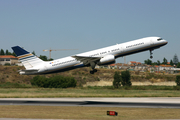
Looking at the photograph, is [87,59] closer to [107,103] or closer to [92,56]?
[92,56]

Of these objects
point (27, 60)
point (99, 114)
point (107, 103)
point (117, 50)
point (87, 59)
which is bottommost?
point (99, 114)

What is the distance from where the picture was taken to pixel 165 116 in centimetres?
2819

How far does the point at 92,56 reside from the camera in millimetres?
56156

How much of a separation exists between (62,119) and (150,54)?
34777 mm

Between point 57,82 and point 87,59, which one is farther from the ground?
point 87,59

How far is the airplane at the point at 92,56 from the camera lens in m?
53.7

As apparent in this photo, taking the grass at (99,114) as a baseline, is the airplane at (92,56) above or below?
above

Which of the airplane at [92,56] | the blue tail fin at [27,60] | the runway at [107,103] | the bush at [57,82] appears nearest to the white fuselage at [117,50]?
the airplane at [92,56]

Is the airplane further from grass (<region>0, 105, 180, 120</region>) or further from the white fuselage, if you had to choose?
grass (<region>0, 105, 180, 120</region>)

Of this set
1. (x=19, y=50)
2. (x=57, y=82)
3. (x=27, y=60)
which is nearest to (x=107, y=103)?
(x=27, y=60)

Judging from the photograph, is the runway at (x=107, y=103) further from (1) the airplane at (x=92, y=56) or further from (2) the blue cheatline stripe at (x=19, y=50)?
(2) the blue cheatline stripe at (x=19, y=50)

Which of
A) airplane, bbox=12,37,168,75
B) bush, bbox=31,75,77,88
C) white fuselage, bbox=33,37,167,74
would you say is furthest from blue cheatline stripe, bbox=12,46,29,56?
bush, bbox=31,75,77,88

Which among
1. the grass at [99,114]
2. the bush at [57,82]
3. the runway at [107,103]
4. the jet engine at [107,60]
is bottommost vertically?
the grass at [99,114]

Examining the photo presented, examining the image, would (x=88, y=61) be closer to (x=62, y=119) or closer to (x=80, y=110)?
(x=80, y=110)
